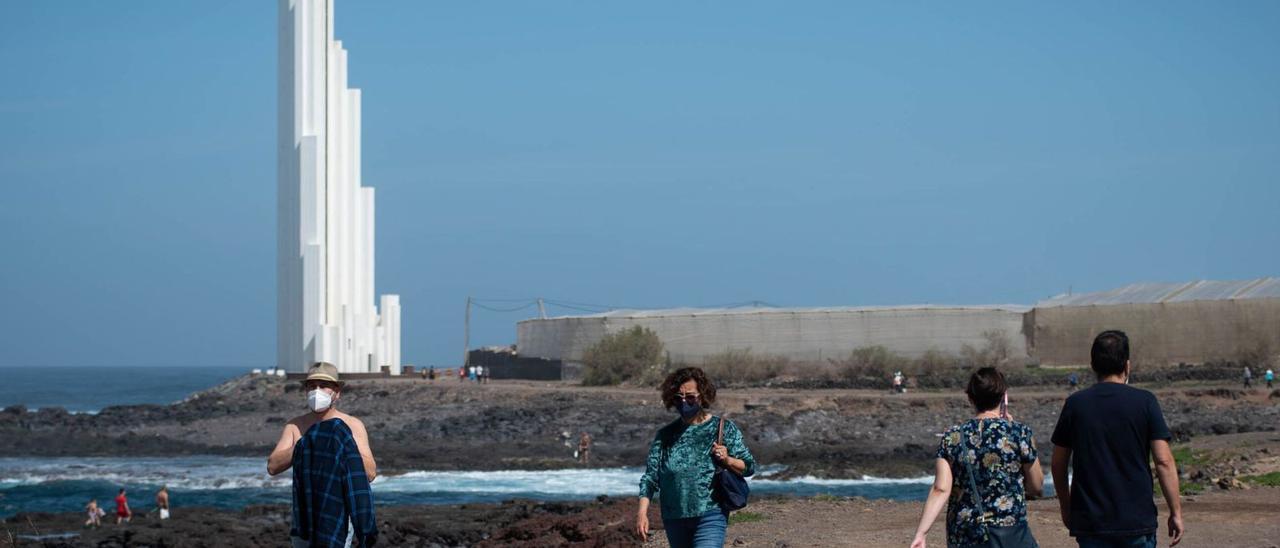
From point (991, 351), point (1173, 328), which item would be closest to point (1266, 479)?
point (1173, 328)

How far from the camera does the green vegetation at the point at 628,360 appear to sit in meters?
55.5

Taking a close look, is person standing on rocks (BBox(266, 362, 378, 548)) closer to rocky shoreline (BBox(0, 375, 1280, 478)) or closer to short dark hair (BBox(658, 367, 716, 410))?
short dark hair (BBox(658, 367, 716, 410))

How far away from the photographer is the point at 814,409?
43188 mm

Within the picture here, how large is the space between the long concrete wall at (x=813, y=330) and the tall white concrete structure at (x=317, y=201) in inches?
357

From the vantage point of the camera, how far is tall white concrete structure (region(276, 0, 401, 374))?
194 ft

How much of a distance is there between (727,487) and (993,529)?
1.47m

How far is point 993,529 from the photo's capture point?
7.03 m

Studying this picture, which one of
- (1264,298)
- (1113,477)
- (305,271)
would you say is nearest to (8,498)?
(305,271)

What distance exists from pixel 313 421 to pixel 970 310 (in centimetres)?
4949

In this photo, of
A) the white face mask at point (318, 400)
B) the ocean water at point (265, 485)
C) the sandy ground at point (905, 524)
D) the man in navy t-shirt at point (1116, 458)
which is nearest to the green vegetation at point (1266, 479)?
the sandy ground at point (905, 524)

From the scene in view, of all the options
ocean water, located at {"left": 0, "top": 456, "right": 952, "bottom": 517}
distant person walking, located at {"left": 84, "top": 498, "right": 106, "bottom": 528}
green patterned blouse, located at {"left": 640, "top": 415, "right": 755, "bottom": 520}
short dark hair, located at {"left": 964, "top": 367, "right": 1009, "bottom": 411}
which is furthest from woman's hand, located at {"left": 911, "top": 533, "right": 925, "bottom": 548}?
distant person walking, located at {"left": 84, "top": 498, "right": 106, "bottom": 528}

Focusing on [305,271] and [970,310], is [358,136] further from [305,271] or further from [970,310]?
[970,310]

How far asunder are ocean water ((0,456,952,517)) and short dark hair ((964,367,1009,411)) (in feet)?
65.3

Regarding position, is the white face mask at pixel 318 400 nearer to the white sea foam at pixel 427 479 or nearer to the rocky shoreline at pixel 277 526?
the rocky shoreline at pixel 277 526
